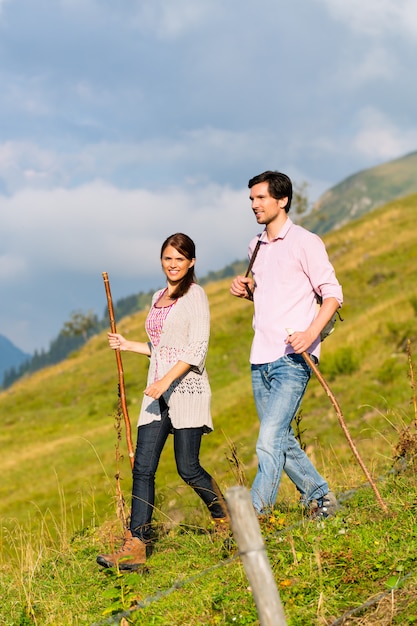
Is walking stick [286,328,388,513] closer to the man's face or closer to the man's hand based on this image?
the man's hand

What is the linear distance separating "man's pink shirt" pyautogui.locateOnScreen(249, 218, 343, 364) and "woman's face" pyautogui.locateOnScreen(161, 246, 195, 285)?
29.2 inches

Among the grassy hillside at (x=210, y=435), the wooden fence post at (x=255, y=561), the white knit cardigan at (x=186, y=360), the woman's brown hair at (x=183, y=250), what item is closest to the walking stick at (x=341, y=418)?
the grassy hillside at (x=210, y=435)

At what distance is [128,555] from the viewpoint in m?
5.60

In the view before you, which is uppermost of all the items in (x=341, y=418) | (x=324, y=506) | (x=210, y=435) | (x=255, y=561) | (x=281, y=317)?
(x=281, y=317)

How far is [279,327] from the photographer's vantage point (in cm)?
572

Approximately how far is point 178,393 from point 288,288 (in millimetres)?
1293

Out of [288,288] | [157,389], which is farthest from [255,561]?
[288,288]

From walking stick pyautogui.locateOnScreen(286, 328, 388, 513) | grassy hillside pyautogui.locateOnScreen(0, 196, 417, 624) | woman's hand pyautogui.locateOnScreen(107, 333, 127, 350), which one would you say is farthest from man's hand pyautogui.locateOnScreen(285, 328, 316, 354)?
woman's hand pyautogui.locateOnScreen(107, 333, 127, 350)

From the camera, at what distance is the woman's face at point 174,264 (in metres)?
6.14

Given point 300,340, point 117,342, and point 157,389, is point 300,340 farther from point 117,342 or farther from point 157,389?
point 117,342

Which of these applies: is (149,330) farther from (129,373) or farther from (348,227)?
(348,227)

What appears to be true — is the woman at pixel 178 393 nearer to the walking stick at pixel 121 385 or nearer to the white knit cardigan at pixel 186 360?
the white knit cardigan at pixel 186 360

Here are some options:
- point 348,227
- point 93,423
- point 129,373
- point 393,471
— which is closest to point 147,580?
point 393,471

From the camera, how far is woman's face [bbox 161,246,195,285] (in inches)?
242
